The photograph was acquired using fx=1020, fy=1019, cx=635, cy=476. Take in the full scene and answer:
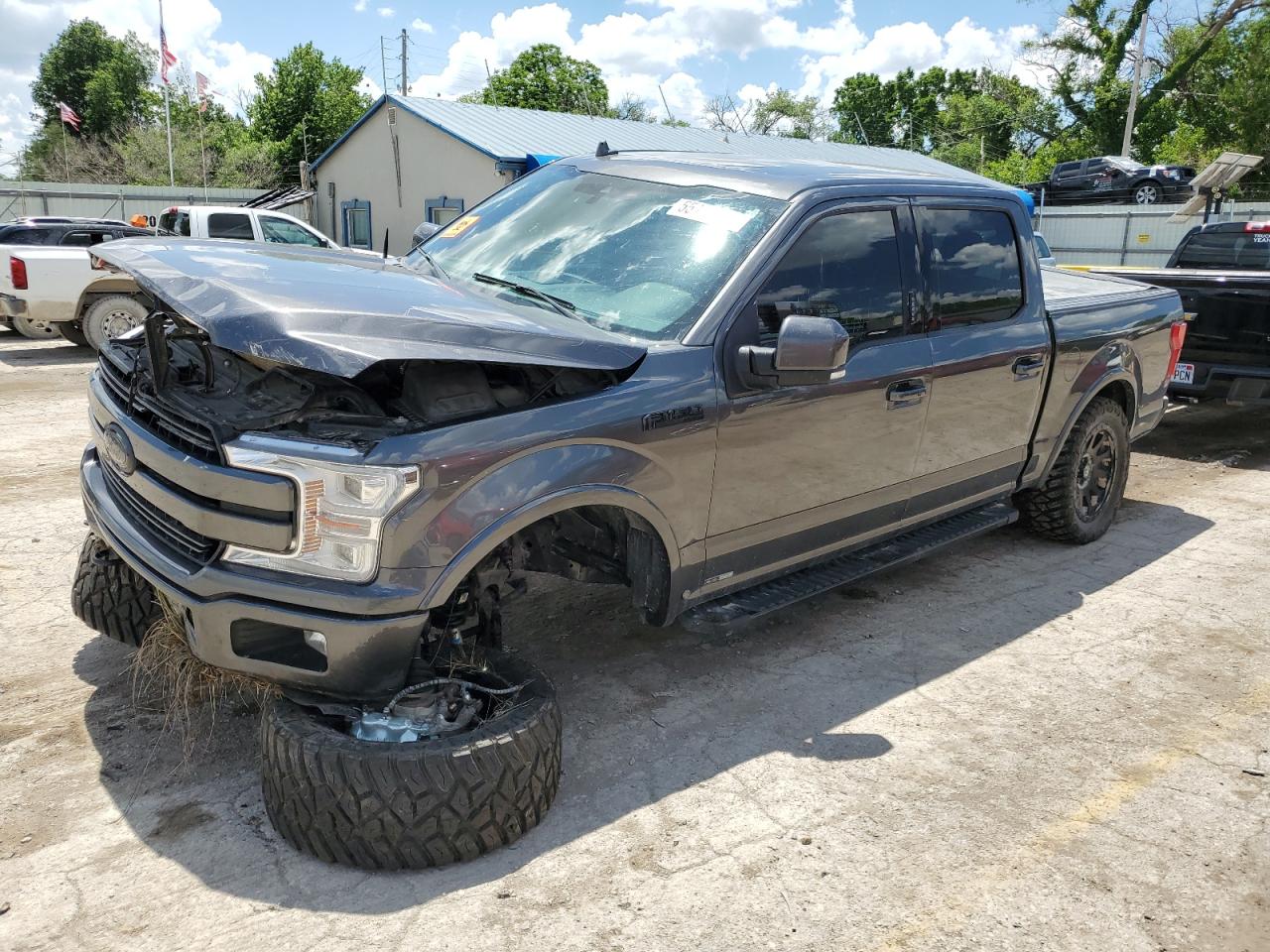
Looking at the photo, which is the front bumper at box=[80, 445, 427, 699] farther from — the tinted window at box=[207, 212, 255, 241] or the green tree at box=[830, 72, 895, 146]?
the green tree at box=[830, 72, 895, 146]

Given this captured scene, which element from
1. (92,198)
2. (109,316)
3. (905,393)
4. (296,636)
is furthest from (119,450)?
(92,198)

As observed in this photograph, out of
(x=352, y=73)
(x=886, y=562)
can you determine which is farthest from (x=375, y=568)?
(x=352, y=73)

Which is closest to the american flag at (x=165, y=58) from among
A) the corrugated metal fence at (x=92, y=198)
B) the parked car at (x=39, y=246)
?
the corrugated metal fence at (x=92, y=198)

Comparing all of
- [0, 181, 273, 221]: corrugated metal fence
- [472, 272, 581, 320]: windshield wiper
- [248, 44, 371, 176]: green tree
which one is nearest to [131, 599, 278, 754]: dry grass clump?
[472, 272, 581, 320]: windshield wiper

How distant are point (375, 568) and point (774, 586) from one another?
1864mm

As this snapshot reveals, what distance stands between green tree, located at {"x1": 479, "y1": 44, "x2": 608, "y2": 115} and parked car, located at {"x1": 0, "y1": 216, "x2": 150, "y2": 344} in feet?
155

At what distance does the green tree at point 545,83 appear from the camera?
57219 mm

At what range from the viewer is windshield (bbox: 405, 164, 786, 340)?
3604 mm

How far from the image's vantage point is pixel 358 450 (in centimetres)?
271

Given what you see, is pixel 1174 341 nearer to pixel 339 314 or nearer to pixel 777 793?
pixel 777 793

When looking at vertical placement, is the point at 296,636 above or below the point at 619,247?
below

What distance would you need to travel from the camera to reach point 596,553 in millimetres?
3562

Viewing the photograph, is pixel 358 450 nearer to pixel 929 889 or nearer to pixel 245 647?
pixel 245 647

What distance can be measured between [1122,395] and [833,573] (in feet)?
9.21
